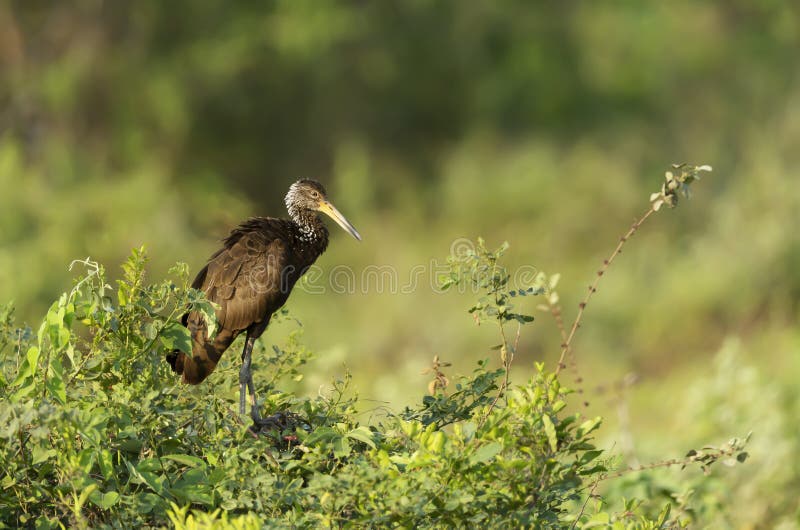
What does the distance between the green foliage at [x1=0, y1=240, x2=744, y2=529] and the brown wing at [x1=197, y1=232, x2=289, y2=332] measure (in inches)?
55.6

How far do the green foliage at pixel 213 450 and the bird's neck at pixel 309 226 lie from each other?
2.29 m

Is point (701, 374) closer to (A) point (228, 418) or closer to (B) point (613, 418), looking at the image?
(B) point (613, 418)

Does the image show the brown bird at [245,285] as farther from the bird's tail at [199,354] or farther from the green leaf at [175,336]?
the green leaf at [175,336]

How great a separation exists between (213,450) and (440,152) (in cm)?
1721

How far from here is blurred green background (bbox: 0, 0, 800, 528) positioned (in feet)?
52.0

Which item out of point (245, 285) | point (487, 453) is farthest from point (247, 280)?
point (487, 453)

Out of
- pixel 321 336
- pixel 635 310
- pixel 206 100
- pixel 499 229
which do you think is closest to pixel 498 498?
pixel 321 336

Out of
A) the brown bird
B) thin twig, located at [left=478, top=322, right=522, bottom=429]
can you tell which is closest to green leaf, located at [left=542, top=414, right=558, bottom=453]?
thin twig, located at [left=478, top=322, right=522, bottom=429]

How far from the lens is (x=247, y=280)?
6.77 m

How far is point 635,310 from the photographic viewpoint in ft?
53.7

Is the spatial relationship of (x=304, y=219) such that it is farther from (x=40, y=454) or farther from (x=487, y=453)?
(x=487, y=453)

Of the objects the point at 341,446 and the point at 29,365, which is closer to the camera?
the point at 29,365

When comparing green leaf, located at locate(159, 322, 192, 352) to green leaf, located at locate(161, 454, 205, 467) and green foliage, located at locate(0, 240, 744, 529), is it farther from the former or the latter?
green leaf, located at locate(161, 454, 205, 467)

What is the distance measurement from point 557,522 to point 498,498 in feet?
1.58
